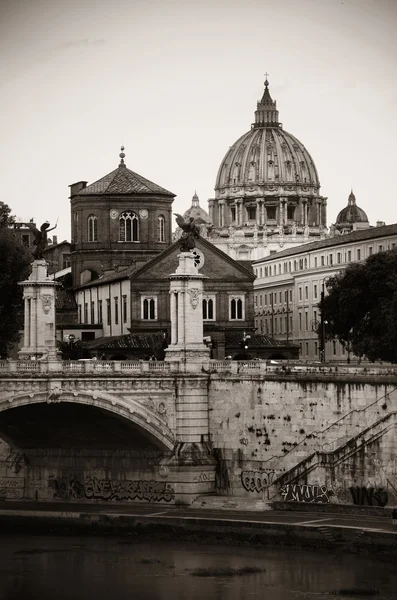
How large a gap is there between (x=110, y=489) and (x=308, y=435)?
11091 millimetres

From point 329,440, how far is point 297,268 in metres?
88.6

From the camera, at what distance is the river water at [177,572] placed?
80750 millimetres

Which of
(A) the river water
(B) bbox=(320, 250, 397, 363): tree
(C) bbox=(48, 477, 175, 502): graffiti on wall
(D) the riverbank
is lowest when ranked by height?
(A) the river water

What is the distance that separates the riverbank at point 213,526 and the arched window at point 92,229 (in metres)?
48.8

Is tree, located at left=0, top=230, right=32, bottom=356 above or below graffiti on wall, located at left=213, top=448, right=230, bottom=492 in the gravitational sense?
above

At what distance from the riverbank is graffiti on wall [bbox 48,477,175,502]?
5.17ft

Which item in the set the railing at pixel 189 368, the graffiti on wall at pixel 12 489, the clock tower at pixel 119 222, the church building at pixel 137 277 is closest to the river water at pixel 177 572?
the railing at pixel 189 368

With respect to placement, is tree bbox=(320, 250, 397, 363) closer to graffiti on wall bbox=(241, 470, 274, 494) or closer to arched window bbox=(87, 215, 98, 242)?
graffiti on wall bbox=(241, 470, 274, 494)

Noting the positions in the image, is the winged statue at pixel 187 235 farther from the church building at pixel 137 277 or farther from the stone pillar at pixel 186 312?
the church building at pixel 137 277

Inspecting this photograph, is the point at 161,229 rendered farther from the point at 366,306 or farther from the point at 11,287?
the point at 366,306

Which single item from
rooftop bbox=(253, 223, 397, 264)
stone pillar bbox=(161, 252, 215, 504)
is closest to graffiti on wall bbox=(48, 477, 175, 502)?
stone pillar bbox=(161, 252, 215, 504)

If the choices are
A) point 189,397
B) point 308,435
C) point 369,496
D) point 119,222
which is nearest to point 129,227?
point 119,222

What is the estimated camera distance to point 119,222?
144 m

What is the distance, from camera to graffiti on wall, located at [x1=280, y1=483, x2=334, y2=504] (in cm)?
9194
